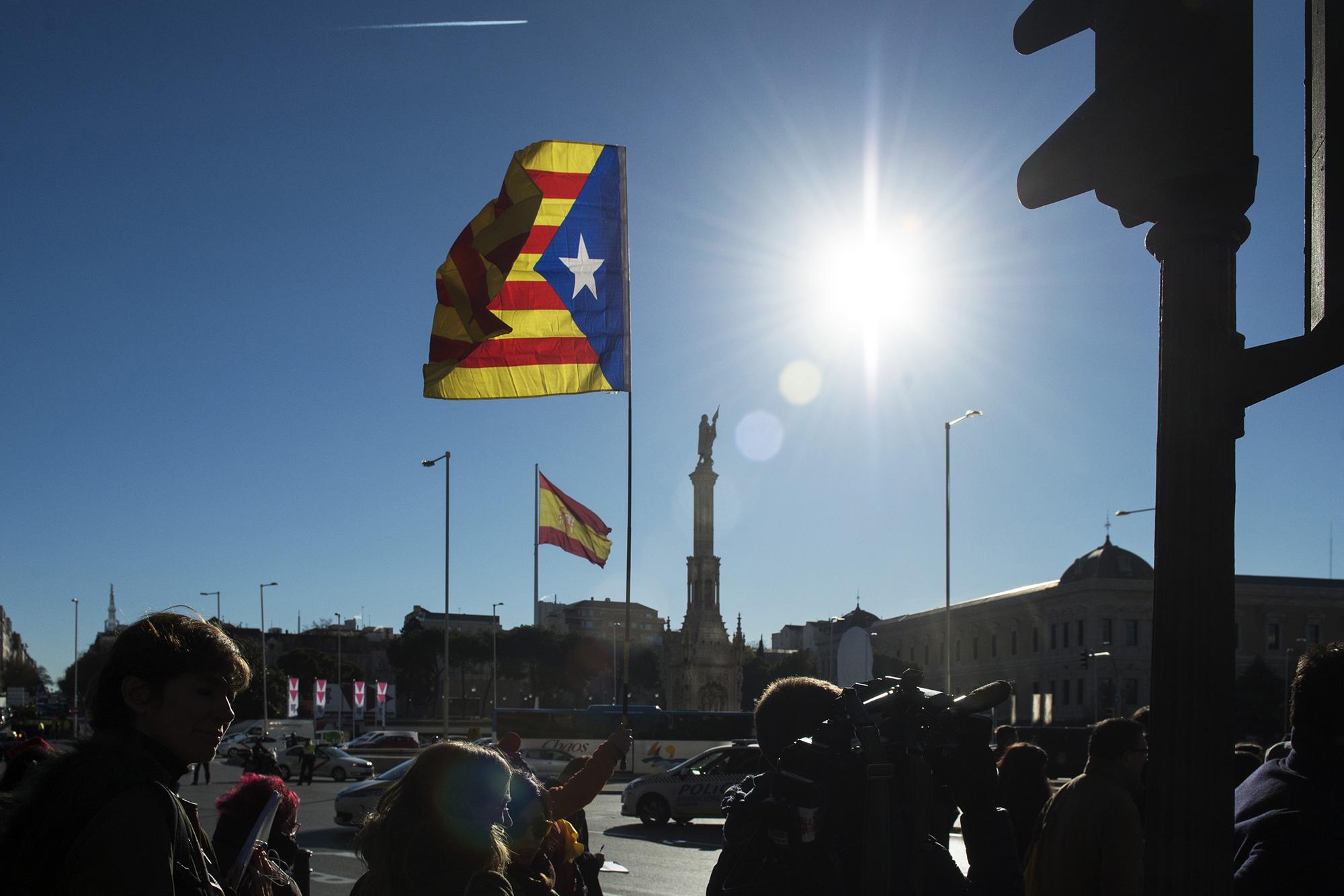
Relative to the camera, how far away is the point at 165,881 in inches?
85.0

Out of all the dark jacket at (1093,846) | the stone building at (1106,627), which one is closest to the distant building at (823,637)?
the stone building at (1106,627)

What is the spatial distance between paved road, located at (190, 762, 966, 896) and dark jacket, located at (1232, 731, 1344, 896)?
214 inches

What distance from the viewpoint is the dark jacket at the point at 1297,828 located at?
2.58m

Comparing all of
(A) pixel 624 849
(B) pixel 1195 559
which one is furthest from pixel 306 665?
(B) pixel 1195 559

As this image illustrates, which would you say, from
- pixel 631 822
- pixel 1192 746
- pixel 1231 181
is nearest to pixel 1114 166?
pixel 1231 181

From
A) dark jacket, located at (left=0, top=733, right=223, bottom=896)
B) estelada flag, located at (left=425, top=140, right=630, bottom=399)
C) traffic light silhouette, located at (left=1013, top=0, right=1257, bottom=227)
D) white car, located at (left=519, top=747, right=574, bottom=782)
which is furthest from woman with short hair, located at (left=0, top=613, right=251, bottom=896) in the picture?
white car, located at (left=519, top=747, right=574, bottom=782)

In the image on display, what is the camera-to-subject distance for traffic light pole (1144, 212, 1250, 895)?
192 centimetres

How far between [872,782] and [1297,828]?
981 mm

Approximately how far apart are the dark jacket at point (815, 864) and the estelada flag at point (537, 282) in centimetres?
717

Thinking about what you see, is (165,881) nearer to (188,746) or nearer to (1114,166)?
(188,746)

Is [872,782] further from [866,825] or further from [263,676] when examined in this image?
[263,676]

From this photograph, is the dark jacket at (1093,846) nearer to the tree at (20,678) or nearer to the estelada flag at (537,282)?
the estelada flag at (537,282)

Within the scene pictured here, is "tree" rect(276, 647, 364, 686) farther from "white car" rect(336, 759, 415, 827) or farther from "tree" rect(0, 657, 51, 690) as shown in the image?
"white car" rect(336, 759, 415, 827)

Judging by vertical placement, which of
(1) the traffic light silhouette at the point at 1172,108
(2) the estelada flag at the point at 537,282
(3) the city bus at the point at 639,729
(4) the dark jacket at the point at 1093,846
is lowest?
(3) the city bus at the point at 639,729
